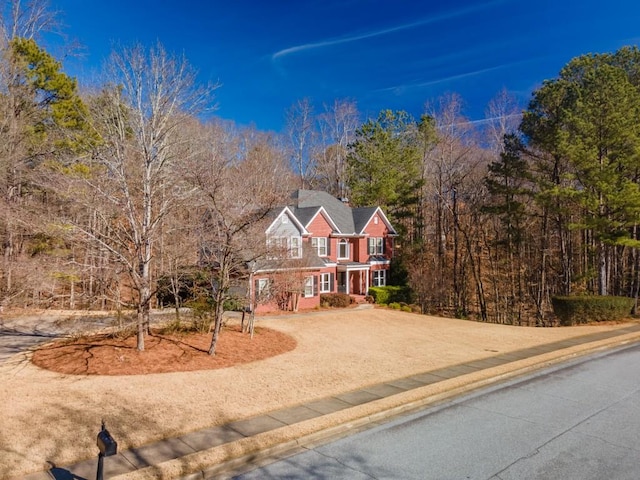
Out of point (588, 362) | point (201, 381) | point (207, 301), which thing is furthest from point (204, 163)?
point (588, 362)

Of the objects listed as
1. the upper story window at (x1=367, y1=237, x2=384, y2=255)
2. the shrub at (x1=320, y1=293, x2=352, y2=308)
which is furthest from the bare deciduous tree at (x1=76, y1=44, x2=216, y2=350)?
the upper story window at (x1=367, y1=237, x2=384, y2=255)

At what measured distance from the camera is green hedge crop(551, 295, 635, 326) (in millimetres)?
22234

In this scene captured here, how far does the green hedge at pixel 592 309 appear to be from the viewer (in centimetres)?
2223

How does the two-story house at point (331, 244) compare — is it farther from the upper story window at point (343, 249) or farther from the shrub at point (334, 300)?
the shrub at point (334, 300)

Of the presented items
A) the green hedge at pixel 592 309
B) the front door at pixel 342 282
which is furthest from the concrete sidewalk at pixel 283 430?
the front door at pixel 342 282

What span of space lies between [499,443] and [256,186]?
12541mm

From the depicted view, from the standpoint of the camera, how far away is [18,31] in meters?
22.8

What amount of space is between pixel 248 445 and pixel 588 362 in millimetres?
11525

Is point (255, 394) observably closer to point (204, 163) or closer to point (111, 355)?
point (111, 355)

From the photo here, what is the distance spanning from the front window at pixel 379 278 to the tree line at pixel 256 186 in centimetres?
155

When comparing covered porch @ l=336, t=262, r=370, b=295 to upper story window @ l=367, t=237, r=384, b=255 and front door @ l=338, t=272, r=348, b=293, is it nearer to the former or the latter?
front door @ l=338, t=272, r=348, b=293

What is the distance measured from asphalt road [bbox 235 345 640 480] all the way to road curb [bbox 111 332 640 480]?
0.29m

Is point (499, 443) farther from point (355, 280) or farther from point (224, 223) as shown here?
point (355, 280)

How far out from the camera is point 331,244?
105 feet
